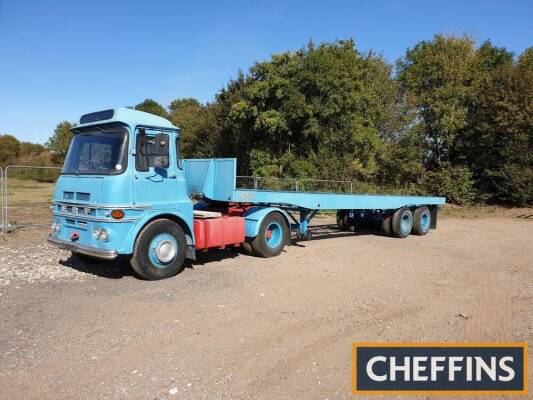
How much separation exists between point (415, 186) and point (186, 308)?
77.5 feet

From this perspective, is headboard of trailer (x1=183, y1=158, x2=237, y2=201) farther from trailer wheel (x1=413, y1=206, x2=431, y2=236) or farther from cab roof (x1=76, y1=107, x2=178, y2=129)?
trailer wheel (x1=413, y1=206, x2=431, y2=236)

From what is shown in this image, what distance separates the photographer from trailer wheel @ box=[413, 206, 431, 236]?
13539 millimetres

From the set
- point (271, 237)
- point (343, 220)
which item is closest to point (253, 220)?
point (271, 237)

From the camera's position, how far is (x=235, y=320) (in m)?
5.31

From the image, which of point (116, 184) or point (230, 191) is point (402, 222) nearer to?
point (230, 191)

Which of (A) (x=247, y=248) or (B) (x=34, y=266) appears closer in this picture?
(B) (x=34, y=266)

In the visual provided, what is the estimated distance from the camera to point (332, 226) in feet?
49.1

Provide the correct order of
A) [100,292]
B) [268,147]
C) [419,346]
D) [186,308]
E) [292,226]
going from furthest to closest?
[268,147], [292,226], [100,292], [186,308], [419,346]

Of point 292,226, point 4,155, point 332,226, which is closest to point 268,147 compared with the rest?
point 332,226

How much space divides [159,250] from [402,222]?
843 centimetres

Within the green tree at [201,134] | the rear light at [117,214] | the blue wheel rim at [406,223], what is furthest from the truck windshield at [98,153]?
the green tree at [201,134]

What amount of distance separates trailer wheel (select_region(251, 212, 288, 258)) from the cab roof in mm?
3011

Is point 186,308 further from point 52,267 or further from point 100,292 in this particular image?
point 52,267

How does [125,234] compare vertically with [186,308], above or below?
above
